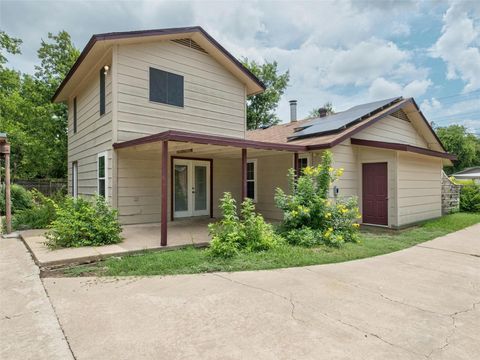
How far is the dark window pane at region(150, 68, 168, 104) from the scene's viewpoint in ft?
27.6

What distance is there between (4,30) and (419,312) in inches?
900

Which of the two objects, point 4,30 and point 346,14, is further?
point 4,30

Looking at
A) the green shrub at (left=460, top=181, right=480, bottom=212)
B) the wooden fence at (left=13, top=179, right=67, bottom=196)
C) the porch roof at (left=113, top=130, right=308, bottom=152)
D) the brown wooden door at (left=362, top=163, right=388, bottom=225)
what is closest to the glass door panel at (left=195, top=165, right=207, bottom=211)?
the porch roof at (left=113, top=130, right=308, bottom=152)


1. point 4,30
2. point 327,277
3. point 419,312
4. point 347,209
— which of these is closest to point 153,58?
point 347,209

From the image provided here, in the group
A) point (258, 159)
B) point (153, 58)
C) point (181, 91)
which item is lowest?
point (258, 159)

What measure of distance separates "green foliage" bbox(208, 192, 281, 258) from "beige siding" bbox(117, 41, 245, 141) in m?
3.94

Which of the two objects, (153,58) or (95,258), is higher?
(153,58)

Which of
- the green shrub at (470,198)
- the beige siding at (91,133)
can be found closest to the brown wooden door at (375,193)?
the green shrub at (470,198)

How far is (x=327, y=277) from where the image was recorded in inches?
176

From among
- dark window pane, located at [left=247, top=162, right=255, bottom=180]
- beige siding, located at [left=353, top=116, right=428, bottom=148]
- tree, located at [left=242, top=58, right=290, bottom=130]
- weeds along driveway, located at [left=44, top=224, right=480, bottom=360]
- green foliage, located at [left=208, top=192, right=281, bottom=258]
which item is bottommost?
weeds along driveway, located at [left=44, top=224, right=480, bottom=360]

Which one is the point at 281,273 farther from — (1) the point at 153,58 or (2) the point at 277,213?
(1) the point at 153,58

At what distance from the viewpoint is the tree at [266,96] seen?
23.3 meters

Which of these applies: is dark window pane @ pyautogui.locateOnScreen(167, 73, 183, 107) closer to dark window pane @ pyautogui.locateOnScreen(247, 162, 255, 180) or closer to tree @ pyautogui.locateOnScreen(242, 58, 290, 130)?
dark window pane @ pyautogui.locateOnScreen(247, 162, 255, 180)

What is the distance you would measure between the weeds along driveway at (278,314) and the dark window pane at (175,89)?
591 cm
